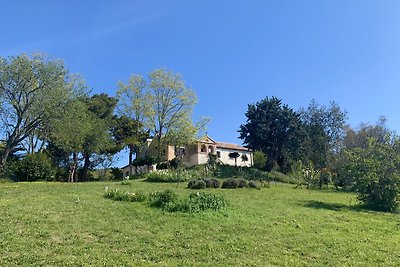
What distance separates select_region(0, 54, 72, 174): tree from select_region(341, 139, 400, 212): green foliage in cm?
2395

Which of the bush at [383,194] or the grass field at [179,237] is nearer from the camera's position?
the grass field at [179,237]

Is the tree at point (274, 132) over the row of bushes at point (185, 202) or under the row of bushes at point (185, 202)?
over

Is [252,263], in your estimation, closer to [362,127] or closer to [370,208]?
[370,208]

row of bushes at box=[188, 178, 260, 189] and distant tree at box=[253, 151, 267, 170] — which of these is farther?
distant tree at box=[253, 151, 267, 170]

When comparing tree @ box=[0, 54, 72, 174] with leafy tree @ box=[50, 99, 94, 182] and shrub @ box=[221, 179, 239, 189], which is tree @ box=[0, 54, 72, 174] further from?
shrub @ box=[221, 179, 239, 189]

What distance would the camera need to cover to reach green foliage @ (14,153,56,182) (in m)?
30.2

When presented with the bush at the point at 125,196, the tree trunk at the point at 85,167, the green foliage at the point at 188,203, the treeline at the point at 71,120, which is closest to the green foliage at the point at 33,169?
the treeline at the point at 71,120

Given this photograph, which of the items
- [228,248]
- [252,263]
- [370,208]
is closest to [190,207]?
[228,248]

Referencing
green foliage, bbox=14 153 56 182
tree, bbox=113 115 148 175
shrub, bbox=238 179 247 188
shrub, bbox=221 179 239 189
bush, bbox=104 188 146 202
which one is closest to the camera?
bush, bbox=104 188 146 202

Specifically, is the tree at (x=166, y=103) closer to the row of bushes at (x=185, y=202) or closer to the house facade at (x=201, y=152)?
the house facade at (x=201, y=152)

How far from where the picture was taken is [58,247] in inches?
355

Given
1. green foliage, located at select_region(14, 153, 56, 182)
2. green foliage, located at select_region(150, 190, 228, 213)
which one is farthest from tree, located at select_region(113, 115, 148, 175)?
green foliage, located at select_region(150, 190, 228, 213)

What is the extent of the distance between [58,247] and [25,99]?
1075 inches

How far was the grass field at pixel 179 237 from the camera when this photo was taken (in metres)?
8.72
